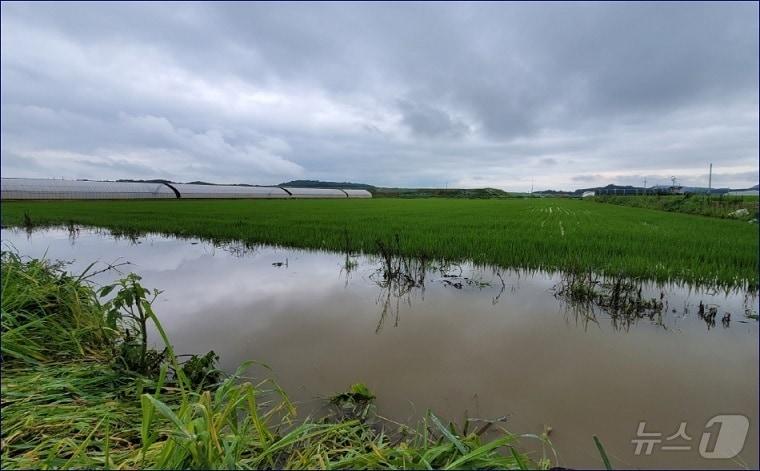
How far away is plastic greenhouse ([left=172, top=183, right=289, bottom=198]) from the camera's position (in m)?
33.1

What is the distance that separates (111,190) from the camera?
89.8 feet

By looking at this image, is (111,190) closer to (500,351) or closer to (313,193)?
(313,193)

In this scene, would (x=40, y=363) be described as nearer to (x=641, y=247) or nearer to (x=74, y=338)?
(x=74, y=338)

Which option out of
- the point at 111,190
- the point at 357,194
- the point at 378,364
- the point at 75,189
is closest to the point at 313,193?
the point at 357,194

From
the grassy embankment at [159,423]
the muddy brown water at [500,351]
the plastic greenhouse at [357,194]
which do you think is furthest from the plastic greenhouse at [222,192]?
the grassy embankment at [159,423]

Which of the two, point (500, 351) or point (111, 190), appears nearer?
point (500, 351)

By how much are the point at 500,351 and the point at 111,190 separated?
34525 mm

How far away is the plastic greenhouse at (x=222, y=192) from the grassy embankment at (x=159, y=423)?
115ft

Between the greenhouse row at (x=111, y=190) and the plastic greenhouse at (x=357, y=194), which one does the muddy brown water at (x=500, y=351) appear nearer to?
the greenhouse row at (x=111, y=190)

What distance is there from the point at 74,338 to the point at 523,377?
9.41ft

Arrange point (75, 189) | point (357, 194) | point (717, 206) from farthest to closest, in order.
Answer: point (357, 194), point (75, 189), point (717, 206)

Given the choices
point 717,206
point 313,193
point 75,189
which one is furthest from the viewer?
point 313,193

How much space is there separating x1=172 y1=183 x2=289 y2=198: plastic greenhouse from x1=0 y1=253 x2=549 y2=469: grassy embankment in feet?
115

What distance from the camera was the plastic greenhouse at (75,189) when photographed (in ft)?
74.1
